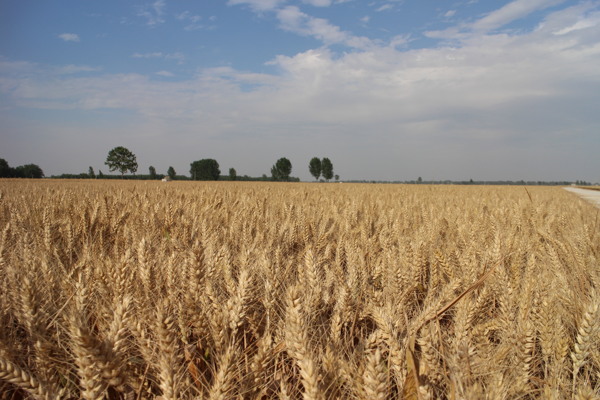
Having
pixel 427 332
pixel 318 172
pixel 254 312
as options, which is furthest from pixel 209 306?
pixel 318 172

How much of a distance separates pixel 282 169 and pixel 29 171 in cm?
6507

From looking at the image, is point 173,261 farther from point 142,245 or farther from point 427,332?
point 427,332

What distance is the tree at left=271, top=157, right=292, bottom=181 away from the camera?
105 metres

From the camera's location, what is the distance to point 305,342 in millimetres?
830

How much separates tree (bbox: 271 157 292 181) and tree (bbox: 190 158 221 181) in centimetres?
1945

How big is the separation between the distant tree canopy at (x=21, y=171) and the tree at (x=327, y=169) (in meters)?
75.5

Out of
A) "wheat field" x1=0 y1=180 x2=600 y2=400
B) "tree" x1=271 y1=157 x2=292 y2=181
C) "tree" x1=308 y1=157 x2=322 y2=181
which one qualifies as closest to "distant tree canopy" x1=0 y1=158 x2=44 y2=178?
"tree" x1=271 y1=157 x2=292 y2=181

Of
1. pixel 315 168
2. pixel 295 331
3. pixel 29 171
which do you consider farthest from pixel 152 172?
pixel 295 331

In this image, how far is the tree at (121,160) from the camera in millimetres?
79188

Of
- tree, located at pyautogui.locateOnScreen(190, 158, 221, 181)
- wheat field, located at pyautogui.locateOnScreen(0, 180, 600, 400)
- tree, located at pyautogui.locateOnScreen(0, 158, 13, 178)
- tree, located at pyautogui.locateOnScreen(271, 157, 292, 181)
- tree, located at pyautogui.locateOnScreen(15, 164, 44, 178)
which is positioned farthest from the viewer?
tree, located at pyautogui.locateOnScreen(271, 157, 292, 181)

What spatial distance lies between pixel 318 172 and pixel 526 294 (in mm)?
106043

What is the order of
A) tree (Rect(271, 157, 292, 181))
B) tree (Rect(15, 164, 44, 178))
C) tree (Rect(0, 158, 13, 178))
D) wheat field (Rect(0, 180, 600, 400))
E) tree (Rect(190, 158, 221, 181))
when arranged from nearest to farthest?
wheat field (Rect(0, 180, 600, 400))
tree (Rect(0, 158, 13, 178))
tree (Rect(15, 164, 44, 178))
tree (Rect(190, 158, 221, 181))
tree (Rect(271, 157, 292, 181))

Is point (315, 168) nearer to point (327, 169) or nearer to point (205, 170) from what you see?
point (327, 169)

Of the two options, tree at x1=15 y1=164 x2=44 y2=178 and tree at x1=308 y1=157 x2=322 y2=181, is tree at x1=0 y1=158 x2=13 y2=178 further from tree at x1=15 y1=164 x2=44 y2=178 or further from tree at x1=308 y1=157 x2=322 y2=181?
tree at x1=308 y1=157 x2=322 y2=181
